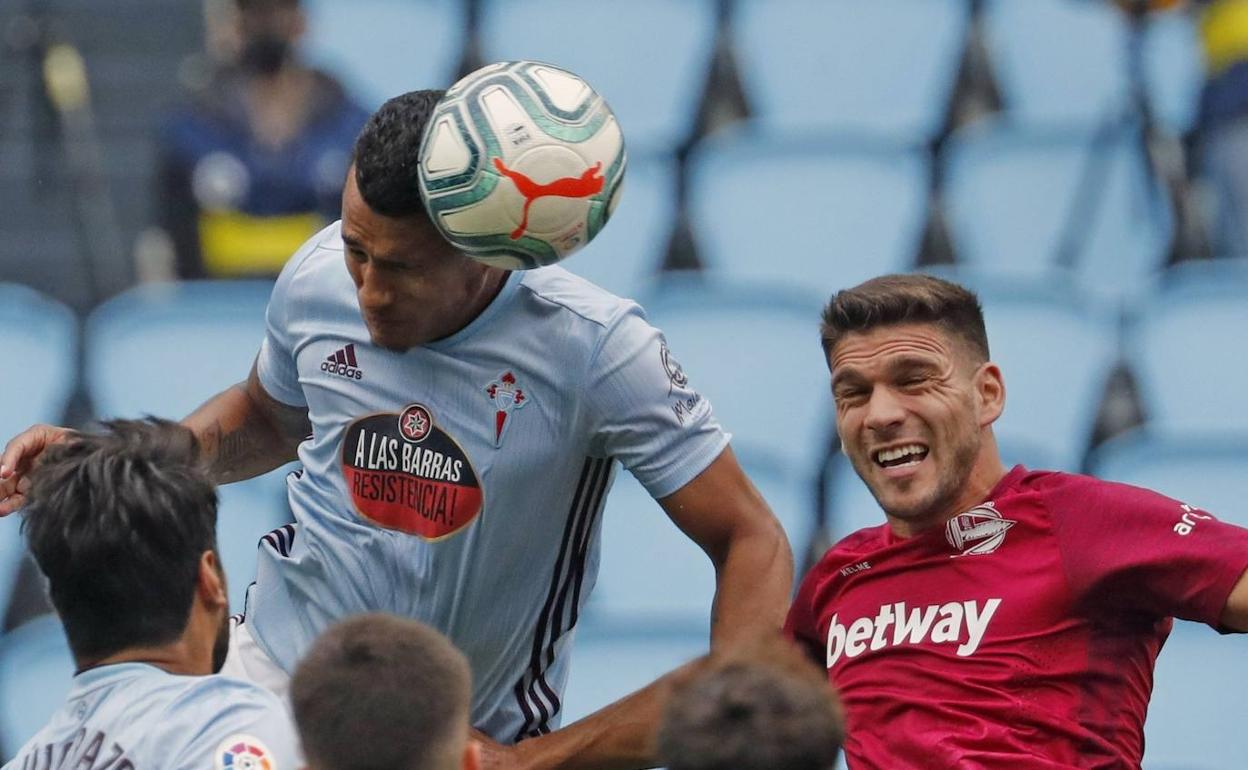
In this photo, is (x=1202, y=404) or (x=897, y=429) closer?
(x=897, y=429)

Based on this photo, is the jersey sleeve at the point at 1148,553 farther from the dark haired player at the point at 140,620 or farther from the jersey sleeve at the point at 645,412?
the dark haired player at the point at 140,620

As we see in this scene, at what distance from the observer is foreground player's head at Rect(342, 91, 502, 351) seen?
3.67 meters

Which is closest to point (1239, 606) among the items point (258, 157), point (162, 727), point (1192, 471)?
point (162, 727)

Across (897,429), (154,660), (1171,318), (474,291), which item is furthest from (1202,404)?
(154,660)

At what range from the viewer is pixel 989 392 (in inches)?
164

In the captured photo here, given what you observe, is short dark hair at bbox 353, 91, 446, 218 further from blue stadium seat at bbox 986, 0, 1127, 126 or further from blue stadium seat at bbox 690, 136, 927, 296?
blue stadium seat at bbox 986, 0, 1127, 126

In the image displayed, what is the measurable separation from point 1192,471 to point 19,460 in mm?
4116

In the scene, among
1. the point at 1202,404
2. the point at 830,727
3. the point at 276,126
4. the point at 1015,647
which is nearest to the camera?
the point at 830,727

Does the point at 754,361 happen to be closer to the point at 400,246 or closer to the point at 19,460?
the point at 400,246

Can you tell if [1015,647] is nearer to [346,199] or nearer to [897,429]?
[897,429]

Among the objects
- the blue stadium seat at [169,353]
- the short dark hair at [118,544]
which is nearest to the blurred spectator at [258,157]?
the blue stadium seat at [169,353]

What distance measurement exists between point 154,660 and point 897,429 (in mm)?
1671

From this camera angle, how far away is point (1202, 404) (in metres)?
7.29

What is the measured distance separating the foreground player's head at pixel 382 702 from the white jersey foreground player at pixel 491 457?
1215mm
